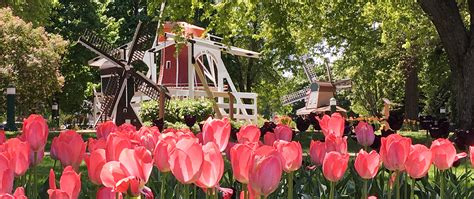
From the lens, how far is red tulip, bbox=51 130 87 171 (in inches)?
116

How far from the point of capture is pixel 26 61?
2955cm

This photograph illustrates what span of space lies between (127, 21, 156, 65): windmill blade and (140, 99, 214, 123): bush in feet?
18.9

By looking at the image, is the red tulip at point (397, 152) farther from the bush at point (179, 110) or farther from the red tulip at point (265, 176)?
the bush at point (179, 110)

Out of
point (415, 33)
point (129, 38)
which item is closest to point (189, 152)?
point (415, 33)

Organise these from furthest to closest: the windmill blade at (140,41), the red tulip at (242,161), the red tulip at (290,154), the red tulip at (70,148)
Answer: the windmill blade at (140,41) → the red tulip at (70,148) → the red tulip at (290,154) → the red tulip at (242,161)

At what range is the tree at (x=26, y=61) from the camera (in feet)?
95.1

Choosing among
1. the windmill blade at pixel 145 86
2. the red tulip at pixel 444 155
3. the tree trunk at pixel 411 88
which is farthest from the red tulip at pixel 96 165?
the tree trunk at pixel 411 88

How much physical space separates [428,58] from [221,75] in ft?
30.3

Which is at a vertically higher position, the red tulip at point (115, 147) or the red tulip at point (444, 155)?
the red tulip at point (115, 147)

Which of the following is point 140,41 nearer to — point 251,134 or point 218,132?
Result: point 251,134

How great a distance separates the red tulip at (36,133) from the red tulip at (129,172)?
1.09 m

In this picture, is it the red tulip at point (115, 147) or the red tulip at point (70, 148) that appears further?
the red tulip at point (70, 148)

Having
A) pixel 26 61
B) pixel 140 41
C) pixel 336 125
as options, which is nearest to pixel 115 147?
pixel 336 125

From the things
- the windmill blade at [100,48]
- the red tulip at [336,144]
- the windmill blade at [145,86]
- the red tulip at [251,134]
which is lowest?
the red tulip at [336,144]
